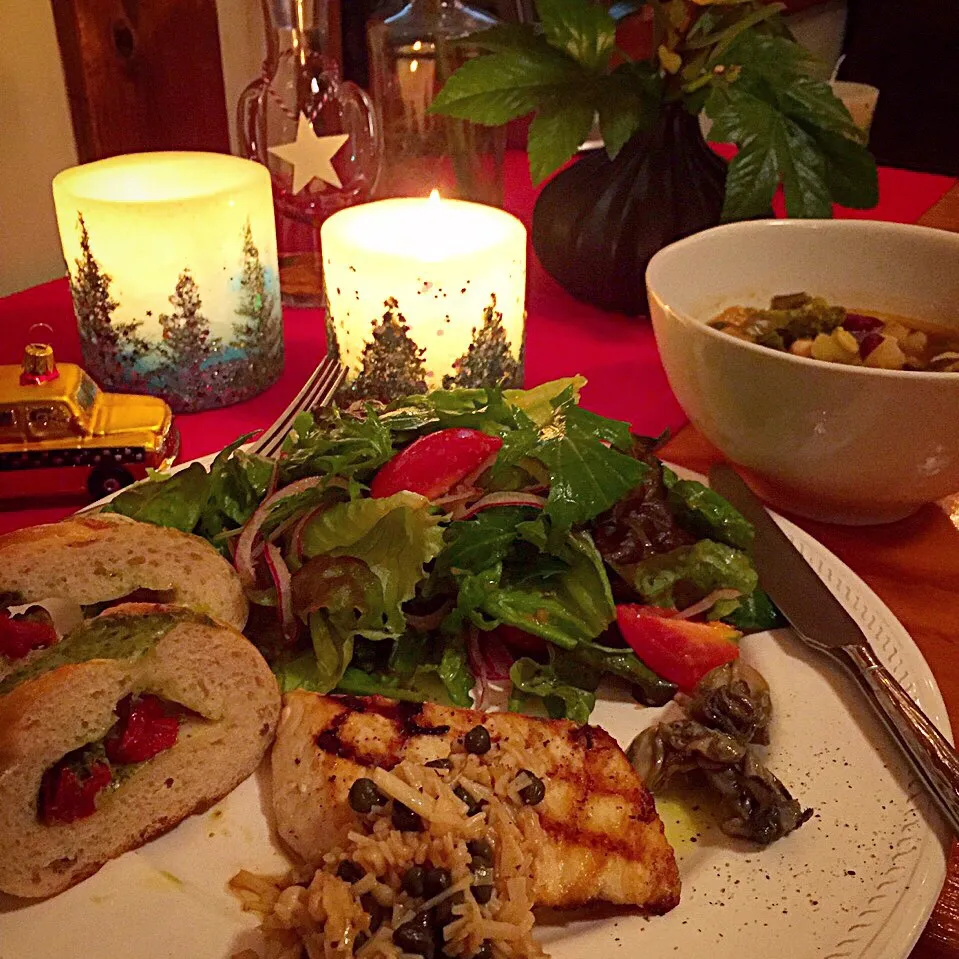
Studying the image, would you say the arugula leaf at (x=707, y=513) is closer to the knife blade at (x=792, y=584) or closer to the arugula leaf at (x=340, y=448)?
the knife blade at (x=792, y=584)

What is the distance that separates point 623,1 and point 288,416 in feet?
5.72

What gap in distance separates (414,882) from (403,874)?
3 cm

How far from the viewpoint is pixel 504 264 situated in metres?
2.18

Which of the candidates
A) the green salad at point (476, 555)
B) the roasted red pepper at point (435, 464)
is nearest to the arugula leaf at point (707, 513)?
the green salad at point (476, 555)

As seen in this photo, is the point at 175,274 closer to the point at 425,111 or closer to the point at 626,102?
the point at 425,111

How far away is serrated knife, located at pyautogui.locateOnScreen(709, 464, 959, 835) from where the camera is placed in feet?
4.41

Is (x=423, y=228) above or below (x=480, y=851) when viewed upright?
above

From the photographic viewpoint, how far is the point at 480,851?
1218 millimetres

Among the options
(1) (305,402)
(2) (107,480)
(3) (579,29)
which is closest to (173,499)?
Answer: (2) (107,480)

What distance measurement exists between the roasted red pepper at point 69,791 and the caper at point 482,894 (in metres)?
0.56

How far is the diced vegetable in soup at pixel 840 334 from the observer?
2.04 metres

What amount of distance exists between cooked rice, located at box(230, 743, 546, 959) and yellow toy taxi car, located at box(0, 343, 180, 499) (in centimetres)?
102

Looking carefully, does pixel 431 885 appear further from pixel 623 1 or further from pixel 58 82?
pixel 58 82

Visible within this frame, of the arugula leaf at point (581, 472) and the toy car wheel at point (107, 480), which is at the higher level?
the arugula leaf at point (581, 472)
